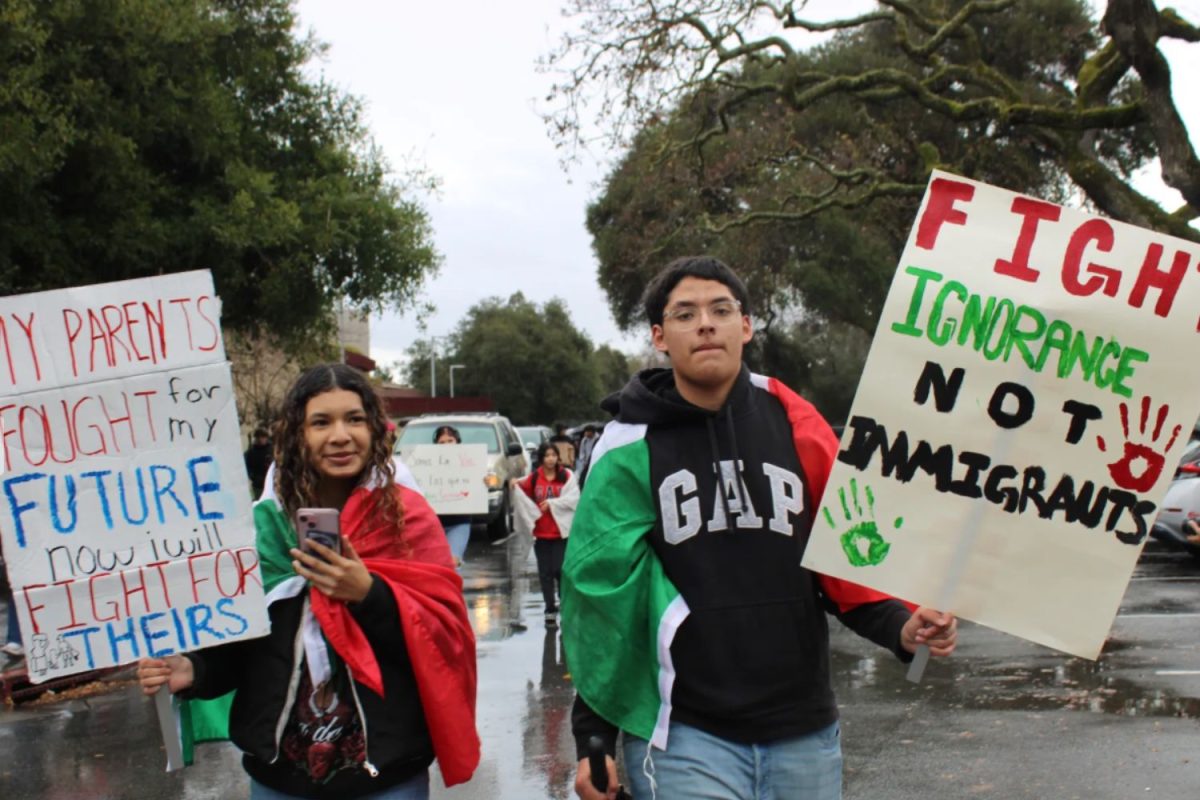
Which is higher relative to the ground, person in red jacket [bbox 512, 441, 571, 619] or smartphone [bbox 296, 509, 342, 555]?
smartphone [bbox 296, 509, 342, 555]

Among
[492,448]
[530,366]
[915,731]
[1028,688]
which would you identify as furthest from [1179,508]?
[530,366]

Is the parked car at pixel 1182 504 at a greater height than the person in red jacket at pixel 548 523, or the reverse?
the person in red jacket at pixel 548 523

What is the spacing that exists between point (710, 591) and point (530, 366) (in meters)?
74.2

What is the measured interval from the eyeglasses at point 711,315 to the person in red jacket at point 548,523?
26.2ft

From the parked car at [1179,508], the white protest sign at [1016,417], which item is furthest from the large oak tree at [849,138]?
the white protest sign at [1016,417]

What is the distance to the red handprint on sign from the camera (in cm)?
311

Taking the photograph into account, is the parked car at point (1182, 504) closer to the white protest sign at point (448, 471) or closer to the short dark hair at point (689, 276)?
the white protest sign at point (448, 471)

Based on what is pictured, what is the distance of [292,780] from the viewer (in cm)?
321

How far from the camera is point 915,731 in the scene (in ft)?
23.9

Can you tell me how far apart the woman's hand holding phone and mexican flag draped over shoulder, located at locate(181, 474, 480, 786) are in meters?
0.09

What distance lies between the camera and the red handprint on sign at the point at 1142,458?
3.11 meters

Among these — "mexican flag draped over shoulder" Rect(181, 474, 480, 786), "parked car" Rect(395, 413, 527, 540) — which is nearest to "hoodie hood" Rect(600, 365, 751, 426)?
"mexican flag draped over shoulder" Rect(181, 474, 480, 786)

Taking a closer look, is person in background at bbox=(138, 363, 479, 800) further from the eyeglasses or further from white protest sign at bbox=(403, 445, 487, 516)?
white protest sign at bbox=(403, 445, 487, 516)

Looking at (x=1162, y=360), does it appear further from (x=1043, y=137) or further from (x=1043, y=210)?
(x=1043, y=137)
